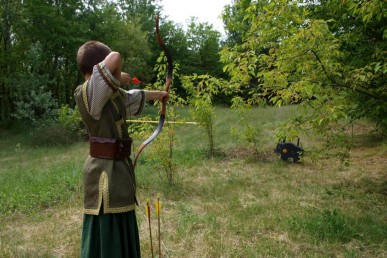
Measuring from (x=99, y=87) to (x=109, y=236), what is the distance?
0.80 m

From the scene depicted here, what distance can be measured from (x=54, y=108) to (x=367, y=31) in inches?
493

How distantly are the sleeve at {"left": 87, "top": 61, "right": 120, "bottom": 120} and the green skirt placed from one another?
59 cm

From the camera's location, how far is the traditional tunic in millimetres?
1858

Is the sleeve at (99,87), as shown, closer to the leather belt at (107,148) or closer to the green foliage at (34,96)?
the leather belt at (107,148)

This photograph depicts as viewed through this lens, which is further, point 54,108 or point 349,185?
point 54,108

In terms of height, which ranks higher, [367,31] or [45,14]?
[45,14]

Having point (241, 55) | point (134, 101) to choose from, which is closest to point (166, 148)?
point (241, 55)

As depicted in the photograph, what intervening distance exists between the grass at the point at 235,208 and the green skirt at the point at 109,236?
1.31m

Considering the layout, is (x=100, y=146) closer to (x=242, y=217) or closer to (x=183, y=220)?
(x=183, y=220)

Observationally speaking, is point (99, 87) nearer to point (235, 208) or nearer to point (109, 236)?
point (109, 236)

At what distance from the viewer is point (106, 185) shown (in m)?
1.87

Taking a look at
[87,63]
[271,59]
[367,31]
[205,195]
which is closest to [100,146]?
[87,63]

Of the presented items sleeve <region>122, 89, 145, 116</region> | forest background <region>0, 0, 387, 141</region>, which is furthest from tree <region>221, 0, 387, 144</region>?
sleeve <region>122, 89, 145, 116</region>

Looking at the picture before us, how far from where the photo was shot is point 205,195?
497cm
